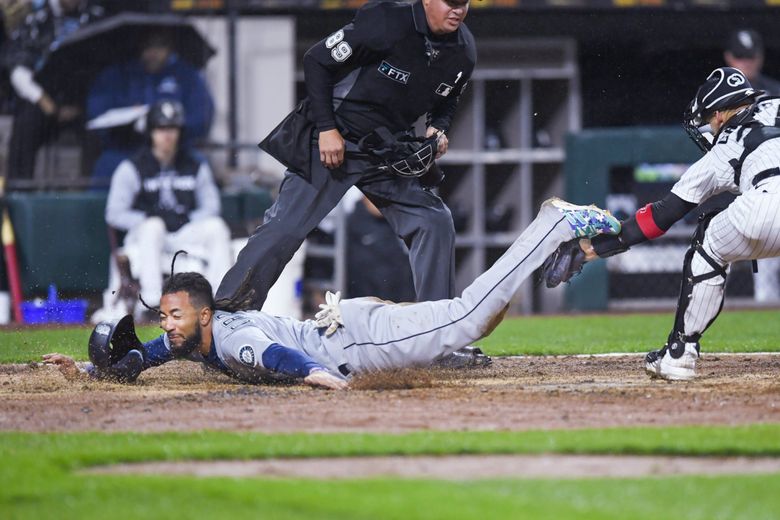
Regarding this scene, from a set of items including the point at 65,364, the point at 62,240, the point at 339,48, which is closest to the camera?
the point at 65,364

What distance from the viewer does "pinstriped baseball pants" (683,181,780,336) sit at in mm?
6152

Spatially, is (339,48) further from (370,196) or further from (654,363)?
(654,363)

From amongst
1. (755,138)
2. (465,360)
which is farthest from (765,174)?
(465,360)

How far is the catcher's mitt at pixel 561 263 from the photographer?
247 inches

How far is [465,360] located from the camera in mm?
7340

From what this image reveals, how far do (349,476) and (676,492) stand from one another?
3.43 feet

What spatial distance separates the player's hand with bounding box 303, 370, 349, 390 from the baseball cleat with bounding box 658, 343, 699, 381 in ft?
5.53

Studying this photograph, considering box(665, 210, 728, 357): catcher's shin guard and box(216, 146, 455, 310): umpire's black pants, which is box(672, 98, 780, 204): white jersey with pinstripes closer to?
box(665, 210, 728, 357): catcher's shin guard

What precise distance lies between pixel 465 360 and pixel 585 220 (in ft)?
4.53

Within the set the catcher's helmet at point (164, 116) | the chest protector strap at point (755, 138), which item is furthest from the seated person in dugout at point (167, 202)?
the chest protector strap at point (755, 138)

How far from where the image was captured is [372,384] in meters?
6.17

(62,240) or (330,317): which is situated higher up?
(62,240)

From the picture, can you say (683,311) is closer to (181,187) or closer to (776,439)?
(776,439)

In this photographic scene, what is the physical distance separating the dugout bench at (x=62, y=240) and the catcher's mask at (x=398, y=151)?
5822 millimetres
